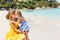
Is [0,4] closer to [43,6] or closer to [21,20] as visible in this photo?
[43,6]

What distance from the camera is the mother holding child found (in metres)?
2.54

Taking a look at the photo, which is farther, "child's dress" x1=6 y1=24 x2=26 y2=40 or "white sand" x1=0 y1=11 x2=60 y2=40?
"white sand" x1=0 y1=11 x2=60 y2=40

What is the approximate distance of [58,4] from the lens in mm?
45656

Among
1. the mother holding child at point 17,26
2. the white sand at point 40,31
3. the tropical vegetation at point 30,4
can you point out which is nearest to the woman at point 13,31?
the mother holding child at point 17,26

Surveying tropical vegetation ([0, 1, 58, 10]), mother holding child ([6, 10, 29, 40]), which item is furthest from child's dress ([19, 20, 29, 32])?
tropical vegetation ([0, 1, 58, 10])

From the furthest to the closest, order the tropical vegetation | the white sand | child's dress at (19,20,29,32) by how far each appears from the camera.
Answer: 1. the tropical vegetation
2. the white sand
3. child's dress at (19,20,29,32)

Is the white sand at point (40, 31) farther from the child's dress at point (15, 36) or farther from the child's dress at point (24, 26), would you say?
the child's dress at point (24, 26)

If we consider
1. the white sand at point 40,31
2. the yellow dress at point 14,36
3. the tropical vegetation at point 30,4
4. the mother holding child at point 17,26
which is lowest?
A: the tropical vegetation at point 30,4

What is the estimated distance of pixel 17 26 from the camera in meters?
2.59

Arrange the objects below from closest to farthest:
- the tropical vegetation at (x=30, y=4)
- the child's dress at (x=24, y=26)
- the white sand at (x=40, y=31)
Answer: the child's dress at (x=24, y=26) → the white sand at (x=40, y=31) → the tropical vegetation at (x=30, y=4)

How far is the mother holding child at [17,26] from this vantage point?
2.54 meters

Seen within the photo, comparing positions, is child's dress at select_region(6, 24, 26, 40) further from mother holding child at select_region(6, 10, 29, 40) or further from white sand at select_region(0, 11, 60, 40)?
white sand at select_region(0, 11, 60, 40)

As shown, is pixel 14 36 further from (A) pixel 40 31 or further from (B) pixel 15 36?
(A) pixel 40 31

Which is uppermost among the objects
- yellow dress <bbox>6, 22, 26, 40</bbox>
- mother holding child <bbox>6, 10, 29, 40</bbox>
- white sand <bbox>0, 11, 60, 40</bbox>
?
mother holding child <bbox>6, 10, 29, 40</bbox>
